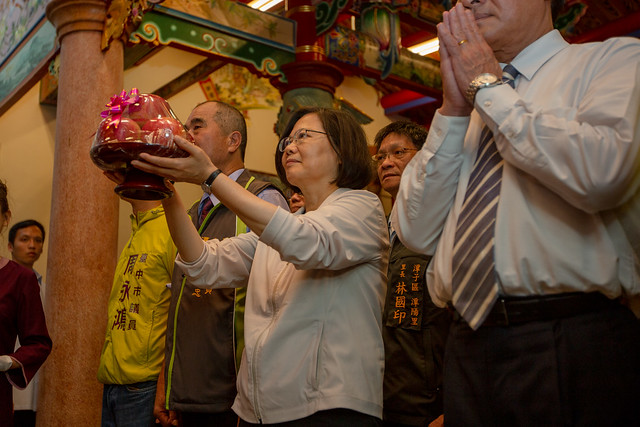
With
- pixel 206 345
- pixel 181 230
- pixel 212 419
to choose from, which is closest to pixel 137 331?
pixel 206 345

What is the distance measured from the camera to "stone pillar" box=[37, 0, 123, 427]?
3.70 metres

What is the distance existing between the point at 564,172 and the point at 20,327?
7.34ft

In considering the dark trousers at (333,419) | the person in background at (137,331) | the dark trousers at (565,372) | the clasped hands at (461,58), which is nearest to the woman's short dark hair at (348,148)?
the clasped hands at (461,58)

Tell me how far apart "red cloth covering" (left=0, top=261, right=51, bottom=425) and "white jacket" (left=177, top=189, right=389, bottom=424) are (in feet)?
3.56

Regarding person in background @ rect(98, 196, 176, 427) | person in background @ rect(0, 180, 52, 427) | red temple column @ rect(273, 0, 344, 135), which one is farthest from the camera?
red temple column @ rect(273, 0, 344, 135)

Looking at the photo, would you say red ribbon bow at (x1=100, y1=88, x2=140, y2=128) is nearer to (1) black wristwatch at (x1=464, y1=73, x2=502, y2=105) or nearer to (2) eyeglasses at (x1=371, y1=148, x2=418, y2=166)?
(1) black wristwatch at (x1=464, y1=73, x2=502, y2=105)

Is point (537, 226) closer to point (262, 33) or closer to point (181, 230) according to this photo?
point (181, 230)

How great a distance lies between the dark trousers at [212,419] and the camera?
2.29 metres

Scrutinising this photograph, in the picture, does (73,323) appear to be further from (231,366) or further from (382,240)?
(382,240)

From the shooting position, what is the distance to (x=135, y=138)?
1.70 meters

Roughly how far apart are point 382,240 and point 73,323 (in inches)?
97.4

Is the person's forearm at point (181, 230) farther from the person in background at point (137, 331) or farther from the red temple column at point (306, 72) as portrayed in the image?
the red temple column at point (306, 72)

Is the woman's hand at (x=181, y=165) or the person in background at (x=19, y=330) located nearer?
the woman's hand at (x=181, y=165)

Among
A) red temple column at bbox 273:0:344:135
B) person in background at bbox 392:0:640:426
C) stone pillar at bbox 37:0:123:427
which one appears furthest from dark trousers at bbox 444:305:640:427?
red temple column at bbox 273:0:344:135
